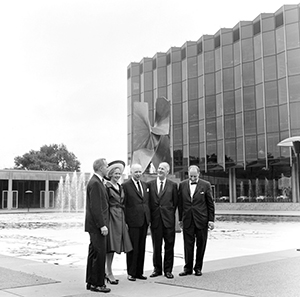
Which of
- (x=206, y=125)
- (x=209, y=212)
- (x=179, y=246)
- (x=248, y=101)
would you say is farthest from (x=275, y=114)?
(x=209, y=212)

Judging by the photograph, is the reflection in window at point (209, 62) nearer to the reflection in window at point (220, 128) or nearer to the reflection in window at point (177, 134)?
the reflection in window at point (220, 128)

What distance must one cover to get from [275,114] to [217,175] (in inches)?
349

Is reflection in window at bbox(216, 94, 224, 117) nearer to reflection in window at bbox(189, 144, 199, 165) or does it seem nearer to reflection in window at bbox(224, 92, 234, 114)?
reflection in window at bbox(224, 92, 234, 114)

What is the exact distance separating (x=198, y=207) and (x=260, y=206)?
31.7 metres

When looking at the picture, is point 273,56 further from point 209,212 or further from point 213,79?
point 209,212

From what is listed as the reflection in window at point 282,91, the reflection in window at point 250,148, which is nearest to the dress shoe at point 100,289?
the reflection in window at point 282,91

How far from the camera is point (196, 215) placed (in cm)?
724

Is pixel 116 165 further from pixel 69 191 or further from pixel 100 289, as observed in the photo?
pixel 69 191

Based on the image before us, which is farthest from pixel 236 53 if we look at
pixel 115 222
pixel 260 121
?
pixel 115 222

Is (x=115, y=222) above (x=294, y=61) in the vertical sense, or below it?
below

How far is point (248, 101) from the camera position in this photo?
3888 centimetres

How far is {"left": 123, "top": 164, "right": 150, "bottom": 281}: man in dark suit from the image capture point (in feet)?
22.1

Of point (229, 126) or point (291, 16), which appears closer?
point (291, 16)

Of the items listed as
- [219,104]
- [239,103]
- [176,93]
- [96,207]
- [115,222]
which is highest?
[176,93]
